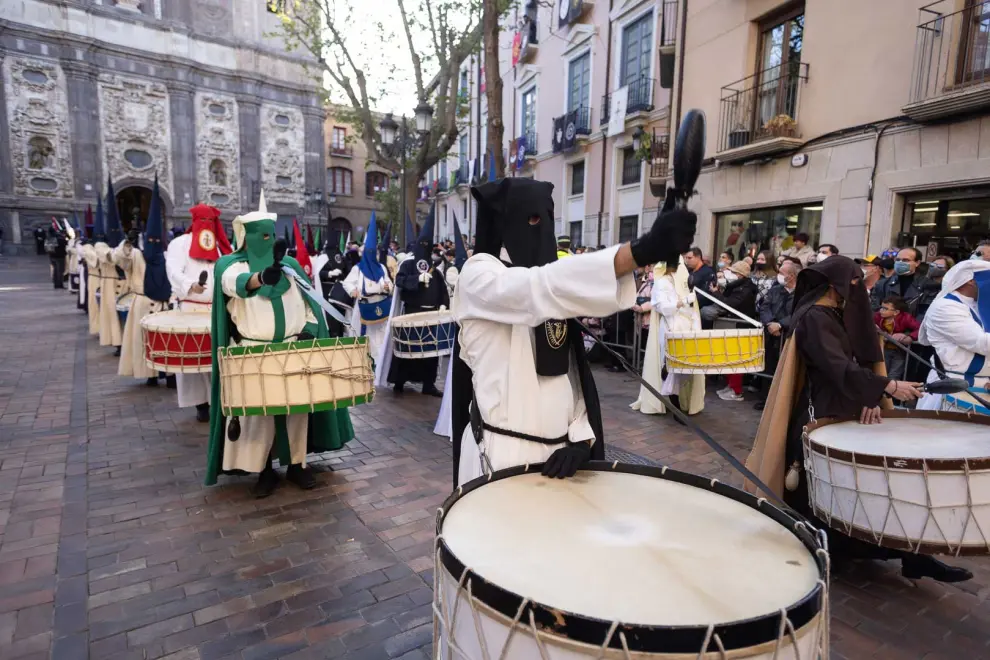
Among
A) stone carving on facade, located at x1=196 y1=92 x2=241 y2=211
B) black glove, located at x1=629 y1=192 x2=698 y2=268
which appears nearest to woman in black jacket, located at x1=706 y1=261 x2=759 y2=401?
black glove, located at x1=629 y1=192 x2=698 y2=268

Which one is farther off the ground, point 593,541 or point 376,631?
point 593,541

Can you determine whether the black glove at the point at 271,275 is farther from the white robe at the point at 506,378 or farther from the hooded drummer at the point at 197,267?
the hooded drummer at the point at 197,267

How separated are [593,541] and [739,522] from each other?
1.42 feet

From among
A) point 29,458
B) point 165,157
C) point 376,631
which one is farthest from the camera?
point 165,157

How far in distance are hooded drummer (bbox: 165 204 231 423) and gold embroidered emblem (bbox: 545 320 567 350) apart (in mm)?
5329

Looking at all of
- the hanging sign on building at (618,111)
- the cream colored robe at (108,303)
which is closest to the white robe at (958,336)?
the cream colored robe at (108,303)

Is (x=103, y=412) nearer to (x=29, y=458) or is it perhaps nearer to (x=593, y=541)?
(x=29, y=458)

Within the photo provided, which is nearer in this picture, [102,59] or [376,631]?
[376,631]

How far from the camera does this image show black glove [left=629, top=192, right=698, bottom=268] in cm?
152

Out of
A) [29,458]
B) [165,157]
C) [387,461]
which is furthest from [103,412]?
[165,157]

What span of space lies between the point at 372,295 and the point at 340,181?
1402 inches

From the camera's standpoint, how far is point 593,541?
158cm

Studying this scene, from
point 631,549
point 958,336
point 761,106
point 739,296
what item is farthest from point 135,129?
point 631,549

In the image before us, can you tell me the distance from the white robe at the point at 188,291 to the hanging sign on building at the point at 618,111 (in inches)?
538
